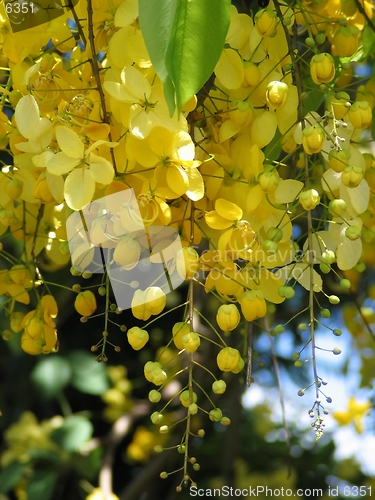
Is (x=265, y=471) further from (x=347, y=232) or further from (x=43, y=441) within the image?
(x=347, y=232)

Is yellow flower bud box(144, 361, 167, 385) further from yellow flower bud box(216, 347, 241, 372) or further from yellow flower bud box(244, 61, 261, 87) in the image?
yellow flower bud box(244, 61, 261, 87)

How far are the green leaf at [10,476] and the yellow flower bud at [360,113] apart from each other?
90cm

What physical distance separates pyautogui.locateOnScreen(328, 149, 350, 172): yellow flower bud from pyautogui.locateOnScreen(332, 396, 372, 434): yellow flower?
963 millimetres

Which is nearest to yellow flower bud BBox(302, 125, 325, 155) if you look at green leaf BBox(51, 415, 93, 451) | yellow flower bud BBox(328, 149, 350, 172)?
yellow flower bud BBox(328, 149, 350, 172)

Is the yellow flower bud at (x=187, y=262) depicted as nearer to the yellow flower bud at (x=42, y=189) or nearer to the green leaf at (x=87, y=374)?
the yellow flower bud at (x=42, y=189)

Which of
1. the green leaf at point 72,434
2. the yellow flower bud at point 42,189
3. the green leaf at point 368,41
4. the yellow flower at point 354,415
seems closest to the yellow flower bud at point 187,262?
the yellow flower bud at point 42,189

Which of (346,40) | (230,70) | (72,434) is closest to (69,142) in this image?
(230,70)

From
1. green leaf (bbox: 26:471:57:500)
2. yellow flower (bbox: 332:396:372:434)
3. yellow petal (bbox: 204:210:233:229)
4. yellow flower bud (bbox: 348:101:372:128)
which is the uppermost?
yellow flower bud (bbox: 348:101:372:128)

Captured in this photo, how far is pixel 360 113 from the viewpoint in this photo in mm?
456

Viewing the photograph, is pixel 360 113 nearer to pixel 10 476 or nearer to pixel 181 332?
pixel 181 332

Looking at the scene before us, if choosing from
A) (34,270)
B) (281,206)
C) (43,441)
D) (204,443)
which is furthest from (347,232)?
(204,443)

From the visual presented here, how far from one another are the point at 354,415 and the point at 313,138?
1015mm

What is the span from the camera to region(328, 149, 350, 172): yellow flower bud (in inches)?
17.4

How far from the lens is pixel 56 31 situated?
524 millimetres
